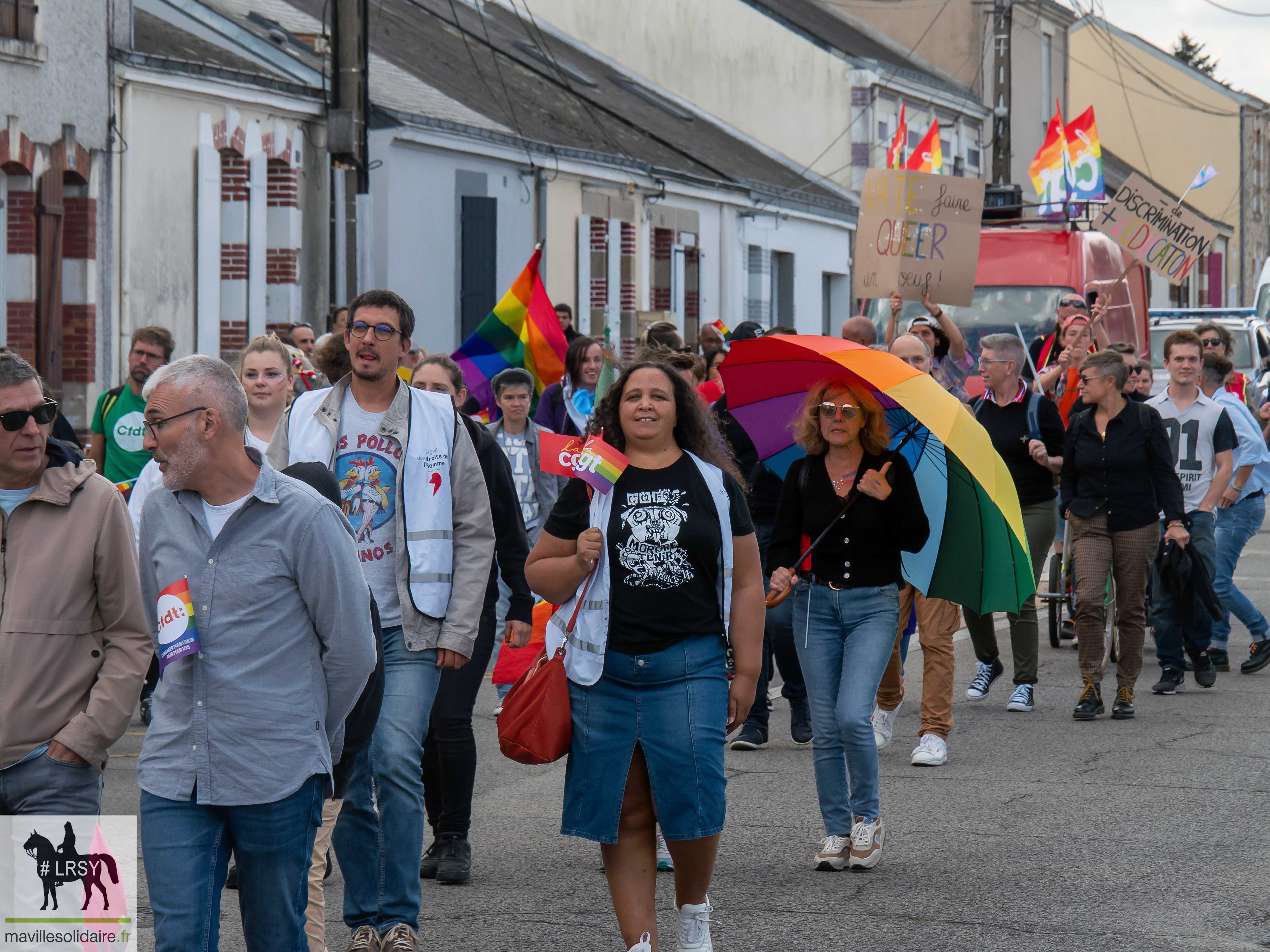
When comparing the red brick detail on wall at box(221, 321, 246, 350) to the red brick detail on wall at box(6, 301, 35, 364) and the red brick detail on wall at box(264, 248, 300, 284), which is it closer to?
the red brick detail on wall at box(264, 248, 300, 284)

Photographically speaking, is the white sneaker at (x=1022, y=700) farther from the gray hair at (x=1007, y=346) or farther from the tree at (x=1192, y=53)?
the tree at (x=1192, y=53)

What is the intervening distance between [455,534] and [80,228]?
11.9m

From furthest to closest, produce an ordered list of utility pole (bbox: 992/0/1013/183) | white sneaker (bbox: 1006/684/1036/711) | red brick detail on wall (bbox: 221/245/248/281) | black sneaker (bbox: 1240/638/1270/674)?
1. utility pole (bbox: 992/0/1013/183)
2. red brick detail on wall (bbox: 221/245/248/281)
3. black sneaker (bbox: 1240/638/1270/674)
4. white sneaker (bbox: 1006/684/1036/711)

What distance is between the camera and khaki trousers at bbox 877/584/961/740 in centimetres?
837

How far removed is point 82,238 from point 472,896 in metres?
11.6

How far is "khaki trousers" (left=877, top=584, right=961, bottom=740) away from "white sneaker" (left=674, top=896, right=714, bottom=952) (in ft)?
11.1

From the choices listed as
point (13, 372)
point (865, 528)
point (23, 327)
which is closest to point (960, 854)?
point (865, 528)

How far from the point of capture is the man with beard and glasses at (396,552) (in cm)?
523

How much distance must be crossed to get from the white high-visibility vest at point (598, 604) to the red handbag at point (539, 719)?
67 mm

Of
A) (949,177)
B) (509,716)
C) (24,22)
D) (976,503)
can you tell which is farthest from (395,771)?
(24,22)

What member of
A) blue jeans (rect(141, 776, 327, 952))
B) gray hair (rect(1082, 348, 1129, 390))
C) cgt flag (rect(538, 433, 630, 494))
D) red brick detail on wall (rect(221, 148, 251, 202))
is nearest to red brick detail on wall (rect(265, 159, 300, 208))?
red brick detail on wall (rect(221, 148, 251, 202))

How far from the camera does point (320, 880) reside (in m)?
5.21

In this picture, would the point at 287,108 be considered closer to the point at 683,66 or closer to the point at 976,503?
the point at 976,503

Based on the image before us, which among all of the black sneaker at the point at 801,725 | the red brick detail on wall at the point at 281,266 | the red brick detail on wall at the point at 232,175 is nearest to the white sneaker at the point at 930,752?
the black sneaker at the point at 801,725
